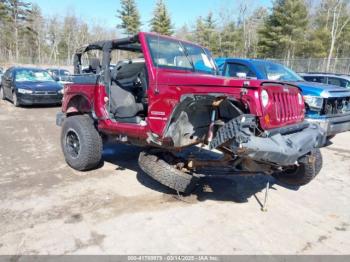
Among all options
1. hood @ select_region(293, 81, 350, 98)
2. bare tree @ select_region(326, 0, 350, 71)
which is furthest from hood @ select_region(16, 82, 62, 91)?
bare tree @ select_region(326, 0, 350, 71)

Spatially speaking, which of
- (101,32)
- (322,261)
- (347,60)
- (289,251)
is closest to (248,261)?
(289,251)

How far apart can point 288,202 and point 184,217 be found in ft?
5.06

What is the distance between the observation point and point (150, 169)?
14.0 feet

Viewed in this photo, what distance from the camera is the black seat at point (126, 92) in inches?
192

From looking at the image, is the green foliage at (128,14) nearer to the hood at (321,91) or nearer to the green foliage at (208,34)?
the green foliage at (208,34)

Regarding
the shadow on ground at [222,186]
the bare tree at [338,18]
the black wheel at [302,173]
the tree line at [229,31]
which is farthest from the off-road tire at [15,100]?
the bare tree at [338,18]

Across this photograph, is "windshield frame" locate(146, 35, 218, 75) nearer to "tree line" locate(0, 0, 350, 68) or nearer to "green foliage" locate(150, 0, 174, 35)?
"tree line" locate(0, 0, 350, 68)

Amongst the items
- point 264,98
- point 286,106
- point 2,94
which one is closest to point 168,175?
point 264,98

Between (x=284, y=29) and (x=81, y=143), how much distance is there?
114ft

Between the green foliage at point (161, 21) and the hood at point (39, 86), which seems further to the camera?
the green foliage at point (161, 21)

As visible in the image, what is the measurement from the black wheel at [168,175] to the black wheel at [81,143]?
126 cm

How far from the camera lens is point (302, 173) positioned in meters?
4.76

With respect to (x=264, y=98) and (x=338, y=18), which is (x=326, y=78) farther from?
(x=338, y=18)

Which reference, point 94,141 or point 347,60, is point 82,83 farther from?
point 347,60
